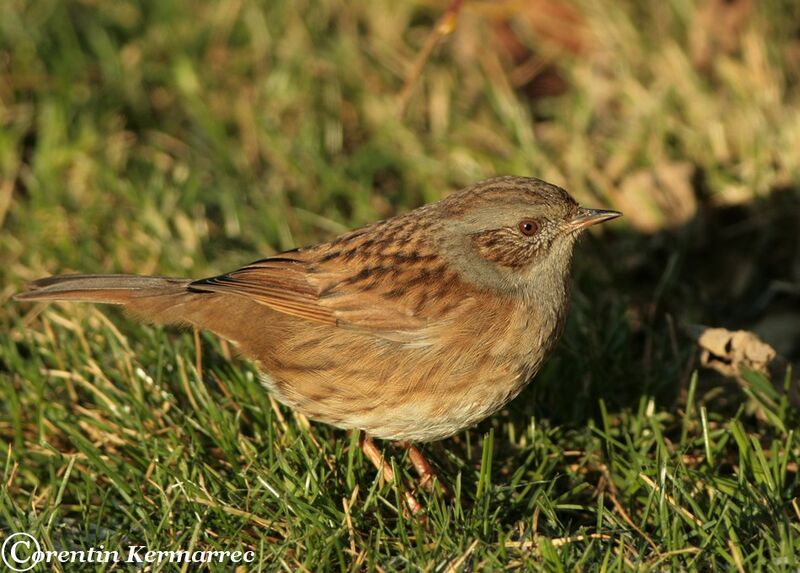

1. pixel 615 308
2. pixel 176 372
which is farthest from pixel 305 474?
pixel 615 308

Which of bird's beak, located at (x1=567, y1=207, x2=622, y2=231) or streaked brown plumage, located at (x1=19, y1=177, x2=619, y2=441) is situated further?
bird's beak, located at (x1=567, y1=207, x2=622, y2=231)

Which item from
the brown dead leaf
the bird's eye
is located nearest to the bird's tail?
the bird's eye

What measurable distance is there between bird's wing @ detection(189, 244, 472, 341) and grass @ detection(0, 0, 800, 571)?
55 centimetres

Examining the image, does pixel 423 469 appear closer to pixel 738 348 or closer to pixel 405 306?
pixel 405 306

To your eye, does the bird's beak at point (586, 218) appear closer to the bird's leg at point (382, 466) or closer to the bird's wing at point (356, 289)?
the bird's wing at point (356, 289)

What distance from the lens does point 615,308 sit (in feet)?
19.7

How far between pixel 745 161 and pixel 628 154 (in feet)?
2.34

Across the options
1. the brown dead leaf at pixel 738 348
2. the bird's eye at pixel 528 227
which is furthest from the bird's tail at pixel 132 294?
the brown dead leaf at pixel 738 348

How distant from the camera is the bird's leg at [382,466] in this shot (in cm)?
471

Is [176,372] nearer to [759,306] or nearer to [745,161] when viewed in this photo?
[759,306]

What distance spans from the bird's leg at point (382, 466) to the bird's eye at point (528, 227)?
1175 mm

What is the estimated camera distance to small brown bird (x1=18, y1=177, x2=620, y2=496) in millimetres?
4805

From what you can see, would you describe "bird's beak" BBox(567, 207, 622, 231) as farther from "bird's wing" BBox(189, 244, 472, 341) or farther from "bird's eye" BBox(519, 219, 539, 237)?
"bird's wing" BBox(189, 244, 472, 341)

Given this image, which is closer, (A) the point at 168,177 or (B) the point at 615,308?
(B) the point at 615,308
